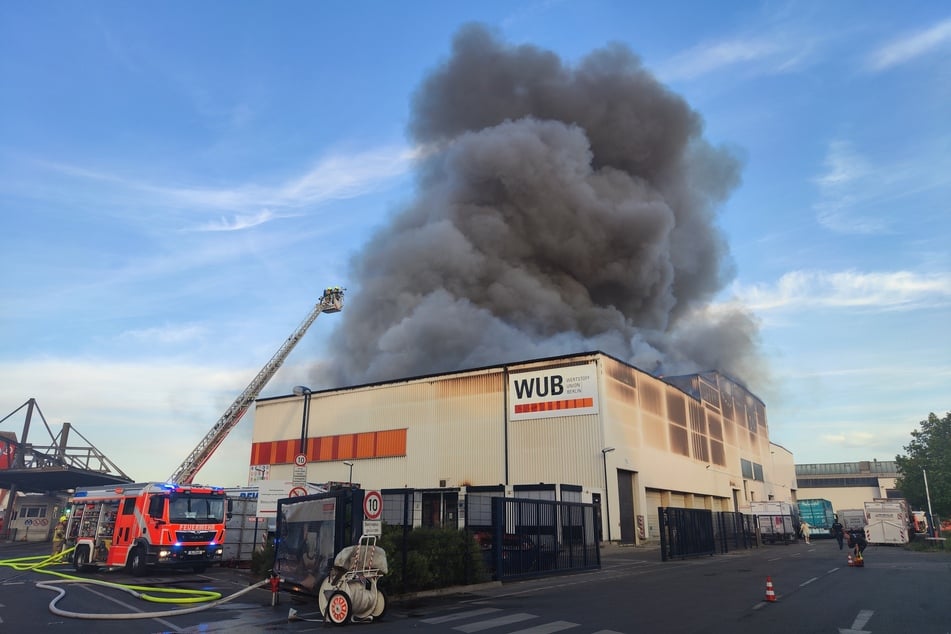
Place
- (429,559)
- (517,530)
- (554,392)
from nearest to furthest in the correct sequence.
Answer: (429,559) → (517,530) → (554,392)

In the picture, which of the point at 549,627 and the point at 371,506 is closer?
the point at 549,627

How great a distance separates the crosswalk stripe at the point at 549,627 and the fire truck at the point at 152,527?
42.0 feet

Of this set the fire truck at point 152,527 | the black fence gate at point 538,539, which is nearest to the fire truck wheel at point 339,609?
the black fence gate at point 538,539

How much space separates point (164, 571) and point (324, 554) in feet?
36.7

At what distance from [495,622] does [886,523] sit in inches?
1342

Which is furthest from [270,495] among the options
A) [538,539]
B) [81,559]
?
[538,539]

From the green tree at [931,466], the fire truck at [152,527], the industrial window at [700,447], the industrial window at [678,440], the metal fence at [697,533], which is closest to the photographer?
the fire truck at [152,527]

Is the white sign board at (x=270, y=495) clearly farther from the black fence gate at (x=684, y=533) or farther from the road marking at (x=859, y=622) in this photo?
the road marking at (x=859, y=622)

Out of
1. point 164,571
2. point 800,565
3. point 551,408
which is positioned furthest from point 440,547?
point 551,408

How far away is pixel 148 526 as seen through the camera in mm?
17812

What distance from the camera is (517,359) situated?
145ft

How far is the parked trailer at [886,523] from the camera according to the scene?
3453cm

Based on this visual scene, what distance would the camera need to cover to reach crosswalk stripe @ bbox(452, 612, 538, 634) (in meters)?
9.30

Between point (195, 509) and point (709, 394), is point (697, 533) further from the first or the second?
point (709, 394)
